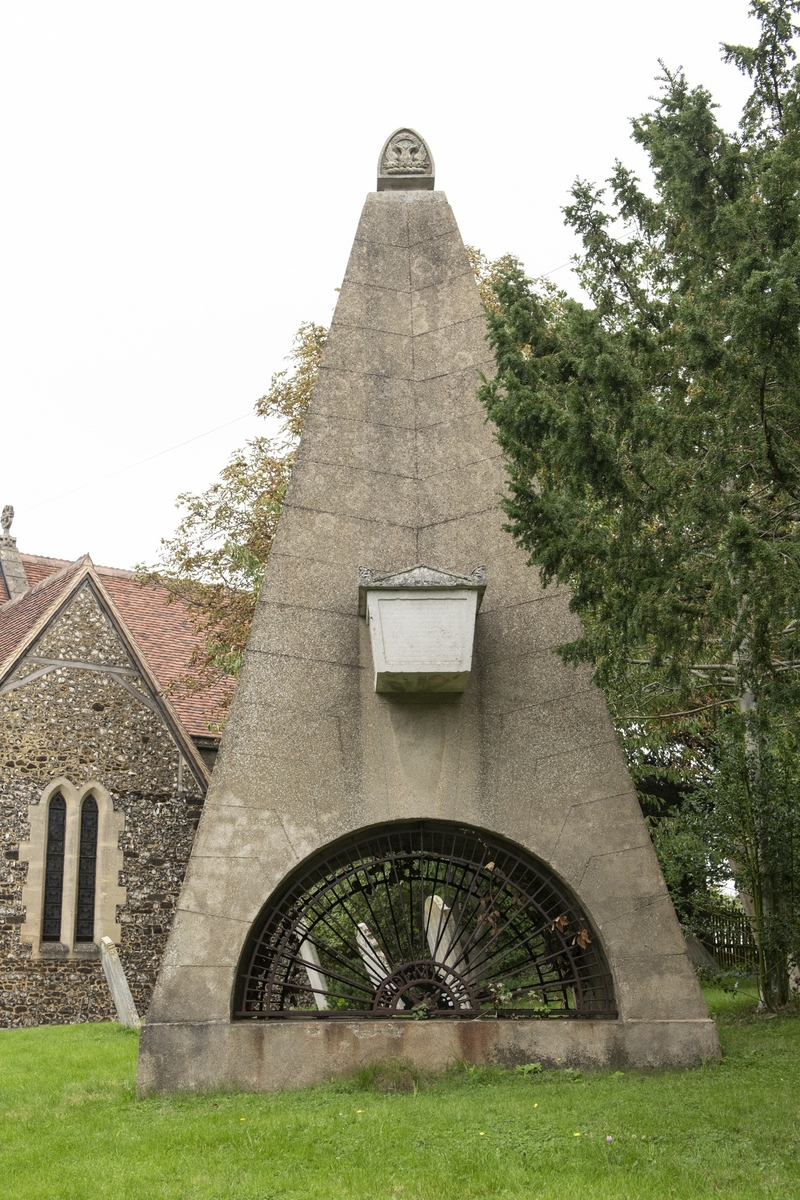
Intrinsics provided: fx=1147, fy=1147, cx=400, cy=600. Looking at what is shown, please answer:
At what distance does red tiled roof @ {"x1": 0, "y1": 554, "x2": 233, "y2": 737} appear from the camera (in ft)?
65.2

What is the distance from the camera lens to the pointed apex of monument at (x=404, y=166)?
9398 mm

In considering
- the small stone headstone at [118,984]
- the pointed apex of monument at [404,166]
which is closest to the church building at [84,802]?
the small stone headstone at [118,984]

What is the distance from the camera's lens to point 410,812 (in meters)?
7.45

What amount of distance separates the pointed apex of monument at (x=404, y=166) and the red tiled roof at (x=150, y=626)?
10.2 metres

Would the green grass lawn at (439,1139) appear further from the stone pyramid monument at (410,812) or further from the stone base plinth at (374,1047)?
the stone pyramid monument at (410,812)

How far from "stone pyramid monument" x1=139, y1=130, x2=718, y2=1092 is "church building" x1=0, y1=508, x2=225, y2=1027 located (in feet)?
34.6

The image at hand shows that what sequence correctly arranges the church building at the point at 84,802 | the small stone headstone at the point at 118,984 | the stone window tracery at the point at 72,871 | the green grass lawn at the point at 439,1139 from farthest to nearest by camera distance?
the stone window tracery at the point at 72,871 → the church building at the point at 84,802 → the small stone headstone at the point at 118,984 → the green grass lawn at the point at 439,1139

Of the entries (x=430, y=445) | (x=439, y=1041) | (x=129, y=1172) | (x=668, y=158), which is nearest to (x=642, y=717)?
(x=430, y=445)

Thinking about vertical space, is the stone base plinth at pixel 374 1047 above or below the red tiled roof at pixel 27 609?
below

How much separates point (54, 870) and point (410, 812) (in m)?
12.2

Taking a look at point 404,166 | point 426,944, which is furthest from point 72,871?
point 404,166

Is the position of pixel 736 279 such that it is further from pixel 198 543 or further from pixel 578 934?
pixel 198 543

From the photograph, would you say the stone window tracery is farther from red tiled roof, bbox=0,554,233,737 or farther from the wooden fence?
the wooden fence

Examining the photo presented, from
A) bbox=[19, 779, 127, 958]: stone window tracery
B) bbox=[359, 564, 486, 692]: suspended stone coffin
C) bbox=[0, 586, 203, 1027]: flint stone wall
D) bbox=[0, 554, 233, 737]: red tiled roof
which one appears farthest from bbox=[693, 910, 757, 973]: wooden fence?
bbox=[19, 779, 127, 958]: stone window tracery
